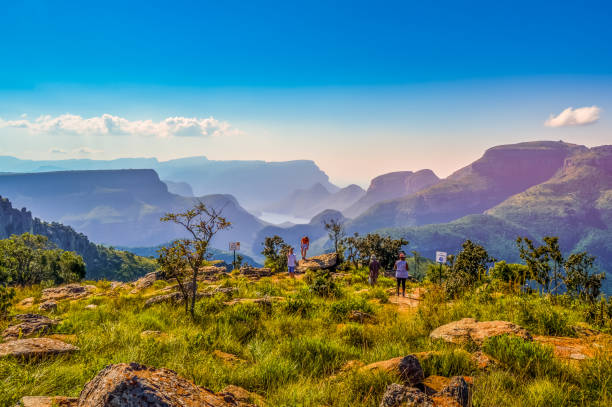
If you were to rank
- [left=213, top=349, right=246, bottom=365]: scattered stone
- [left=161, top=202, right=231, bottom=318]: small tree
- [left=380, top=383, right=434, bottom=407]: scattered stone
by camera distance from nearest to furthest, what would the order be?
[left=380, top=383, right=434, bottom=407]: scattered stone
[left=213, top=349, right=246, bottom=365]: scattered stone
[left=161, top=202, right=231, bottom=318]: small tree

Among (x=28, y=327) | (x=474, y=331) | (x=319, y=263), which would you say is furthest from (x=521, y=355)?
(x=319, y=263)

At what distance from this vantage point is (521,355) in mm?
5344

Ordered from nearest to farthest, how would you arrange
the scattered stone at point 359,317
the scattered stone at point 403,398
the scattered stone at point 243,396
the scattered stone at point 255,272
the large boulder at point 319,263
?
the scattered stone at point 403,398 → the scattered stone at point 243,396 → the scattered stone at point 359,317 → the scattered stone at point 255,272 → the large boulder at point 319,263

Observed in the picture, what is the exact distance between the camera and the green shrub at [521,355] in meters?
5.10

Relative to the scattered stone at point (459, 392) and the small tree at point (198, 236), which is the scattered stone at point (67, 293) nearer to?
the small tree at point (198, 236)

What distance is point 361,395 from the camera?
175 inches

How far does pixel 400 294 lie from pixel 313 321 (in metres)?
8.35

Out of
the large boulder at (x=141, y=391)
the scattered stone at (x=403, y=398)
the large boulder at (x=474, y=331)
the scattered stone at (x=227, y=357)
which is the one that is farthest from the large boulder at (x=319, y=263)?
the large boulder at (x=141, y=391)

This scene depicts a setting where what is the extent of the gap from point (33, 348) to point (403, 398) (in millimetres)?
6467

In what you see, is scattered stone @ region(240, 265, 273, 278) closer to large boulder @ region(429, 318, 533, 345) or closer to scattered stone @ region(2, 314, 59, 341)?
scattered stone @ region(2, 314, 59, 341)

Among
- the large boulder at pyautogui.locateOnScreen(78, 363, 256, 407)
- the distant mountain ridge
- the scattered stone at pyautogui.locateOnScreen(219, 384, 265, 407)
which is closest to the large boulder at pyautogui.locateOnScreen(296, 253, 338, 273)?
the scattered stone at pyautogui.locateOnScreen(219, 384, 265, 407)

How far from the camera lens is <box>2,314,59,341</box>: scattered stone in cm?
704

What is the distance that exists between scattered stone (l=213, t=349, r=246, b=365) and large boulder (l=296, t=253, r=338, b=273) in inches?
775

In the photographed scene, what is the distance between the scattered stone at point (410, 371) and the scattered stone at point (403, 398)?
61 cm
